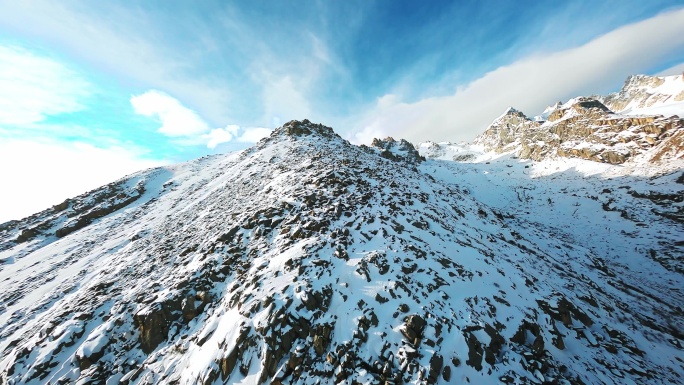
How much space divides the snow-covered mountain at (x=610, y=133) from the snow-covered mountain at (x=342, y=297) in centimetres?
3372

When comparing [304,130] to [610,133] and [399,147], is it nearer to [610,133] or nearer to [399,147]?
[399,147]

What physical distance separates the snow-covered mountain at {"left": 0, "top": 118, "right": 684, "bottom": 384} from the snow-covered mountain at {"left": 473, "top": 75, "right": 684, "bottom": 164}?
33.7m

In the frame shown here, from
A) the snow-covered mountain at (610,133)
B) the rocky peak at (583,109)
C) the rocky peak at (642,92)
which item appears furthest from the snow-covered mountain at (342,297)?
the rocky peak at (642,92)

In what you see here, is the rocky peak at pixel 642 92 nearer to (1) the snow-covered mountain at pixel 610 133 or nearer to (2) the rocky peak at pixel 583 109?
(1) the snow-covered mountain at pixel 610 133

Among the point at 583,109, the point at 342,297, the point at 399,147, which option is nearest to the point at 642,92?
the point at 583,109

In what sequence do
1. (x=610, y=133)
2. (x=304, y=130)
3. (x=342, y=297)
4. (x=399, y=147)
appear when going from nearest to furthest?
1. (x=342, y=297)
2. (x=304, y=130)
3. (x=610, y=133)
4. (x=399, y=147)

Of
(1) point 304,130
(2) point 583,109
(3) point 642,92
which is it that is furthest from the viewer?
(3) point 642,92

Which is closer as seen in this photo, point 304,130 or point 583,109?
point 304,130

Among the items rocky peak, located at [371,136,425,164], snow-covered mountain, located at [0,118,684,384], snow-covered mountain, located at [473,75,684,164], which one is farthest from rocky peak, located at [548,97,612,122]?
snow-covered mountain, located at [0,118,684,384]

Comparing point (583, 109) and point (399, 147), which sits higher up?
point (583, 109)

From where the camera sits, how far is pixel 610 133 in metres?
58.2

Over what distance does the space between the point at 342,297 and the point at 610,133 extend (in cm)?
8104

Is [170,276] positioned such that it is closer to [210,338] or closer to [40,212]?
[210,338]

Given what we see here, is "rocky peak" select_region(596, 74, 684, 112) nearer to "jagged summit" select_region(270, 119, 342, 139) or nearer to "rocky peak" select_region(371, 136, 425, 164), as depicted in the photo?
"rocky peak" select_region(371, 136, 425, 164)
